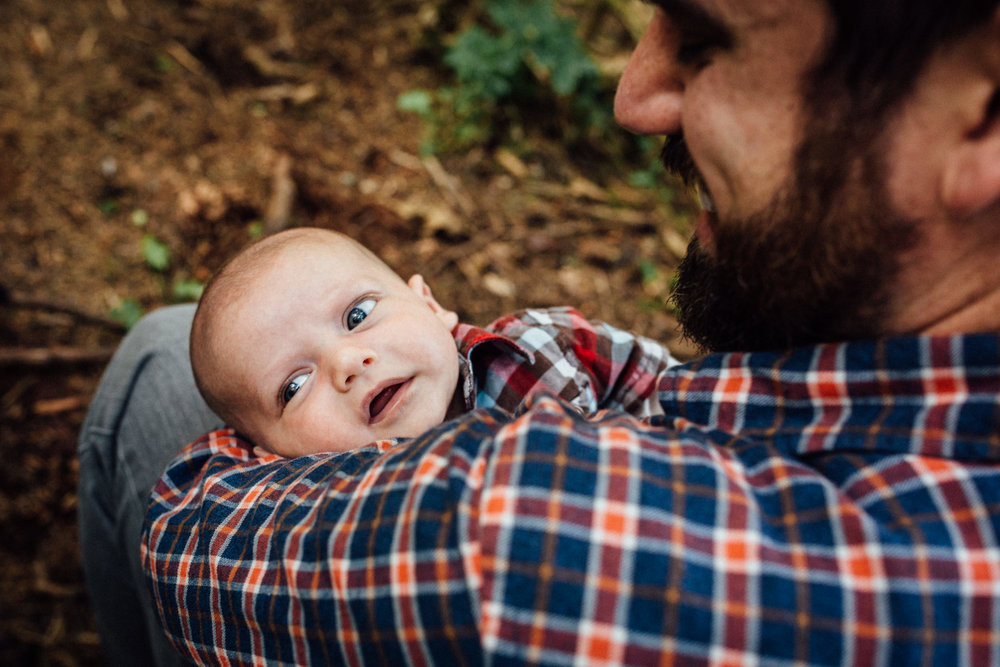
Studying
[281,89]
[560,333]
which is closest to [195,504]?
[560,333]

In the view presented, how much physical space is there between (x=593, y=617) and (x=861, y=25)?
2.86 feet

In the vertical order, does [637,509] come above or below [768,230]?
below

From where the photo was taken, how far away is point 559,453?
2.96 feet

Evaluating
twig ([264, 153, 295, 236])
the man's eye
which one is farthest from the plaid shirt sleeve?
twig ([264, 153, 295, 236])

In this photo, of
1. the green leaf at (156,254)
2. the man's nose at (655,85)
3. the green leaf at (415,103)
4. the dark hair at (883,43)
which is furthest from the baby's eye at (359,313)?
the green leaf at (415,103)

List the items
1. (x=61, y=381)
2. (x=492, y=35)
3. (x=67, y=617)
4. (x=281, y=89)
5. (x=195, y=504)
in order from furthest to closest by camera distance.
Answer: (x=492, y=35), (x=281, y=89), (x=61, y=381), (x=67, y=617), (x=195, y=504)

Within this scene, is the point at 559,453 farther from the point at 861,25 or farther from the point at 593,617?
the point at 861,25

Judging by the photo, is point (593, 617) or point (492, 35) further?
point (492, 35)

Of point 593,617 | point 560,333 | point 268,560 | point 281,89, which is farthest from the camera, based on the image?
point 281,89

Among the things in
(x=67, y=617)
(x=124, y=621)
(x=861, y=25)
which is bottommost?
(x=67, y=617)

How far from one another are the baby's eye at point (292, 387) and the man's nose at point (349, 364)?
107 millimetres

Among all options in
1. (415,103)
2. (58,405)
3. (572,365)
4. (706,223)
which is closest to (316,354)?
(572,365)

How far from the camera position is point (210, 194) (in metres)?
3.25

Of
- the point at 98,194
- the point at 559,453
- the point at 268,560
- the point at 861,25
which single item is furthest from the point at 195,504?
the point at 98,194
